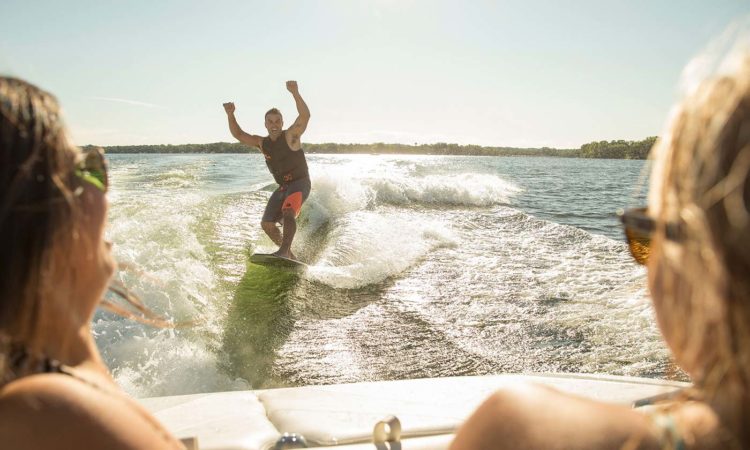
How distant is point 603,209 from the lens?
1667cm

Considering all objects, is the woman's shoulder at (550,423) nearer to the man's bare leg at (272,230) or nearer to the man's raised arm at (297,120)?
the man's raised arm at (297,120)

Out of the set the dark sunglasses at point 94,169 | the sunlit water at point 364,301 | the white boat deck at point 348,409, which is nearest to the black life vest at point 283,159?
the sunlit water at point 364,301

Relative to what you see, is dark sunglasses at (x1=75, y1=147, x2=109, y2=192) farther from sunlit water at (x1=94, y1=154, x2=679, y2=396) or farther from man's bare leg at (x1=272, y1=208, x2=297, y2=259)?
man's bare leg at (x1=272, y1=208, x2=297, y2=259)

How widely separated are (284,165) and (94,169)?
7.00m

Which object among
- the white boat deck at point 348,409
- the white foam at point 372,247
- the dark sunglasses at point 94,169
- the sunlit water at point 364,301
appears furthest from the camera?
the white foam at point 372,247

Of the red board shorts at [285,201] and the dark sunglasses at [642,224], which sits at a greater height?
the dark sunglasses at [642,224]

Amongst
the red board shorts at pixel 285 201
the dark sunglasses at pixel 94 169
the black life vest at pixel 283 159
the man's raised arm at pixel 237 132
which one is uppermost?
the man's raised arm at pixel 237 132

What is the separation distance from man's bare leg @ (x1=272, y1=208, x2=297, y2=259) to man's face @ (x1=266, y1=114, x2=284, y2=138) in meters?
1.14

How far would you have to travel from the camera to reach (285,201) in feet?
25.4

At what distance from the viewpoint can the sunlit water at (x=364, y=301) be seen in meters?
4.54

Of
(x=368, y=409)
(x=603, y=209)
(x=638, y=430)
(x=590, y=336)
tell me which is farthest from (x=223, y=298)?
(x=603, y=209)

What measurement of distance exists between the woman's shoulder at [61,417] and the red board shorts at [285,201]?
6.98 meters

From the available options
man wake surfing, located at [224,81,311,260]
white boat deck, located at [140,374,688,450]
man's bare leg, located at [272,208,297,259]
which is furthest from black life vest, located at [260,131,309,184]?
white boat deck, located at [140,374,688,450]

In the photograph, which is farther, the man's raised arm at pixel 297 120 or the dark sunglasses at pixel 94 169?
the man's raised arm at pixel 297 120
